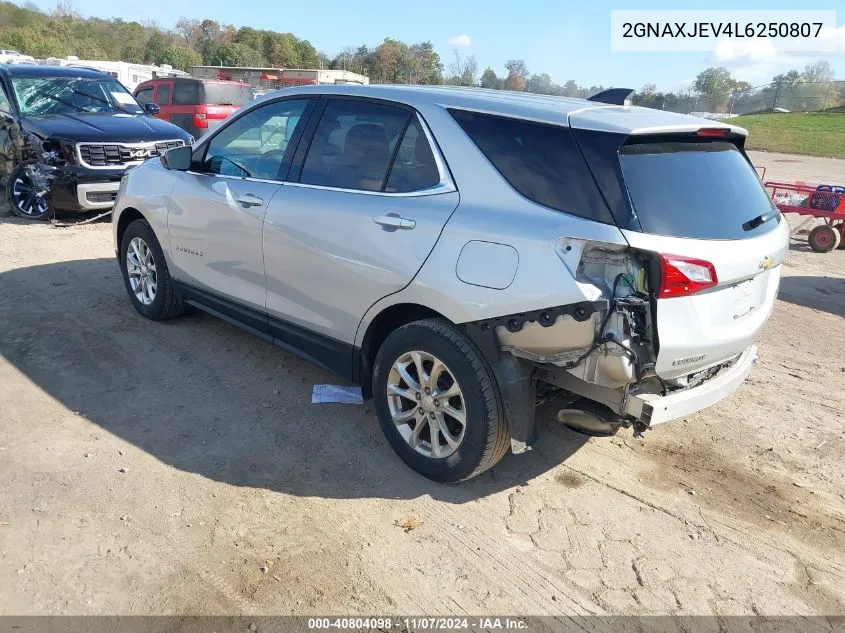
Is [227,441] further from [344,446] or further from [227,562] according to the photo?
[227,562]

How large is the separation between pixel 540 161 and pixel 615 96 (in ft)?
4.34

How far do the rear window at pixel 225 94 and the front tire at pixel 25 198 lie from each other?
783 cm

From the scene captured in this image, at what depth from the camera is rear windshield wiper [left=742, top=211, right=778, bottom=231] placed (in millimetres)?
3141

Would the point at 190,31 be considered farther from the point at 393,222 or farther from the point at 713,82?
the point at 393,222

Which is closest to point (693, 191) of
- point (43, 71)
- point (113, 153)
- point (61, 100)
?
point (113, 153)

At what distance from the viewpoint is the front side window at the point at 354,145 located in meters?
3.58

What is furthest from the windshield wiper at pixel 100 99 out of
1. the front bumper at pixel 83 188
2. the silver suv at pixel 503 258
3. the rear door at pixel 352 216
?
the rear door at pixel 352 216

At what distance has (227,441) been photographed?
12.3 feet

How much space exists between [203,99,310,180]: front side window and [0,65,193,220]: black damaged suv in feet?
15.2

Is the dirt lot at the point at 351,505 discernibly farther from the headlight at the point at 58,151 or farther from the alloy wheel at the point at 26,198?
the alloy wheel at the point at 26,198

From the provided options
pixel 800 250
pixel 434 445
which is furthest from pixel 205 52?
pixel 434 445

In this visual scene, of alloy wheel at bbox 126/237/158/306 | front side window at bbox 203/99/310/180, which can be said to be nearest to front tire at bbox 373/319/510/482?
front side window at bbox 203/99/310/180

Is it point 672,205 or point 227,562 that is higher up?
point 672,205

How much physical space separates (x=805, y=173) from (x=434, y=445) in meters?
20.7
